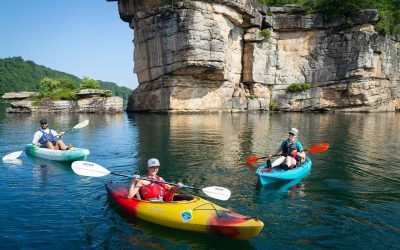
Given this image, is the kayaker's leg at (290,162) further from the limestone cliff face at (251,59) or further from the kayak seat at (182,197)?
the limestone cliff face at (251,59)

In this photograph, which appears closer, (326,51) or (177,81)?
(177,81)

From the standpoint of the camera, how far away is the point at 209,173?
11.6 m

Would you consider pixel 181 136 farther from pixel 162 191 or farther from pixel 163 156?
pixel 162 191

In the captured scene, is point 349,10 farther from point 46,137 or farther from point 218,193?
point 218,193

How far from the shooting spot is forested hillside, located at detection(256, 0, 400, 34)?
137 feet

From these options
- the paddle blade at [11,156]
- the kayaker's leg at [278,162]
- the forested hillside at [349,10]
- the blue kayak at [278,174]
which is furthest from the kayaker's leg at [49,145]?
the forested hillside at [349,10]

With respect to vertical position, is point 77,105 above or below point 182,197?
above

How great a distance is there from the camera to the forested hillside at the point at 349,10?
41.8m

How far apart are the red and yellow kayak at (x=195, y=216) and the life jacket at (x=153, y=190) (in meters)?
0.26

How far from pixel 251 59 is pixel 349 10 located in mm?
12691

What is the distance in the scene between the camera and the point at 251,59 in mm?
43406

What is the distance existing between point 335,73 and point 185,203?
41359 millimetres

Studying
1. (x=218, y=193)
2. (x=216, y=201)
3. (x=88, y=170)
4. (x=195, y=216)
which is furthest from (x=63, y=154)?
(x=195, y=216)

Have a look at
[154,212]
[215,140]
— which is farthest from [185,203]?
[215,140]
